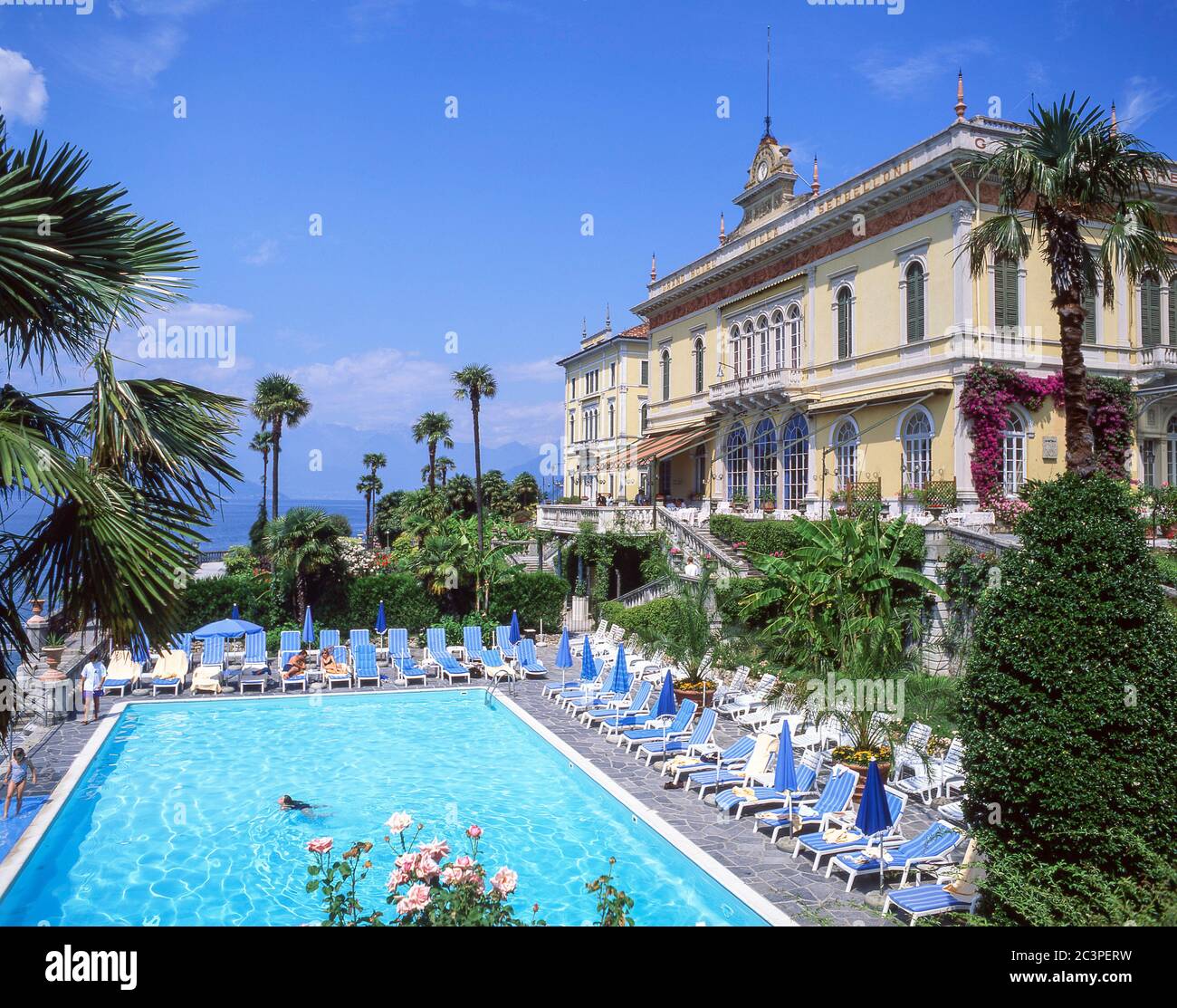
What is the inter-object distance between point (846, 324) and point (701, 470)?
11.2 m

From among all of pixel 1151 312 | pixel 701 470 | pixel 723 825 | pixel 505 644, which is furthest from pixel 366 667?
pixel 1151 312

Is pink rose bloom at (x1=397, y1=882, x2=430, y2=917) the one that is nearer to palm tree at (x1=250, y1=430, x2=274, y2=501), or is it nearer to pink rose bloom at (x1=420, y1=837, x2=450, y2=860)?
pink rose bloom at (x1=420, y1=837, x2=450, y2=860)

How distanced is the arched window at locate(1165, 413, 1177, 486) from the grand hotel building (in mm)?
49

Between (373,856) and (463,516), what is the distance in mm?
41571

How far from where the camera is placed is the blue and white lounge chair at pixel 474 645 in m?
23.3

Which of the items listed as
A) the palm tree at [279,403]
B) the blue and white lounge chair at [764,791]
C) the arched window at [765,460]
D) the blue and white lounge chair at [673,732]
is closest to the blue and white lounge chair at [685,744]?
the blue and white lounge chair at [673,732]

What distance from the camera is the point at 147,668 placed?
21422mm

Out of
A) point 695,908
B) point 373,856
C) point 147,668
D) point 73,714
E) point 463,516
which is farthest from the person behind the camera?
point 463,516

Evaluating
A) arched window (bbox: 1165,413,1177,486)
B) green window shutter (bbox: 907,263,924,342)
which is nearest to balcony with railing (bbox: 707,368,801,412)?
green window shutter (bbox: 907,263,924,342)

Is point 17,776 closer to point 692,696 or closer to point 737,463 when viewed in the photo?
point 692,696

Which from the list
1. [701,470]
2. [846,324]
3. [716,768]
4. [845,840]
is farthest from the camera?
[701,470]

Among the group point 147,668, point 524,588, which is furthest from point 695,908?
point 524,588

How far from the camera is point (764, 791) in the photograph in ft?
40.7
